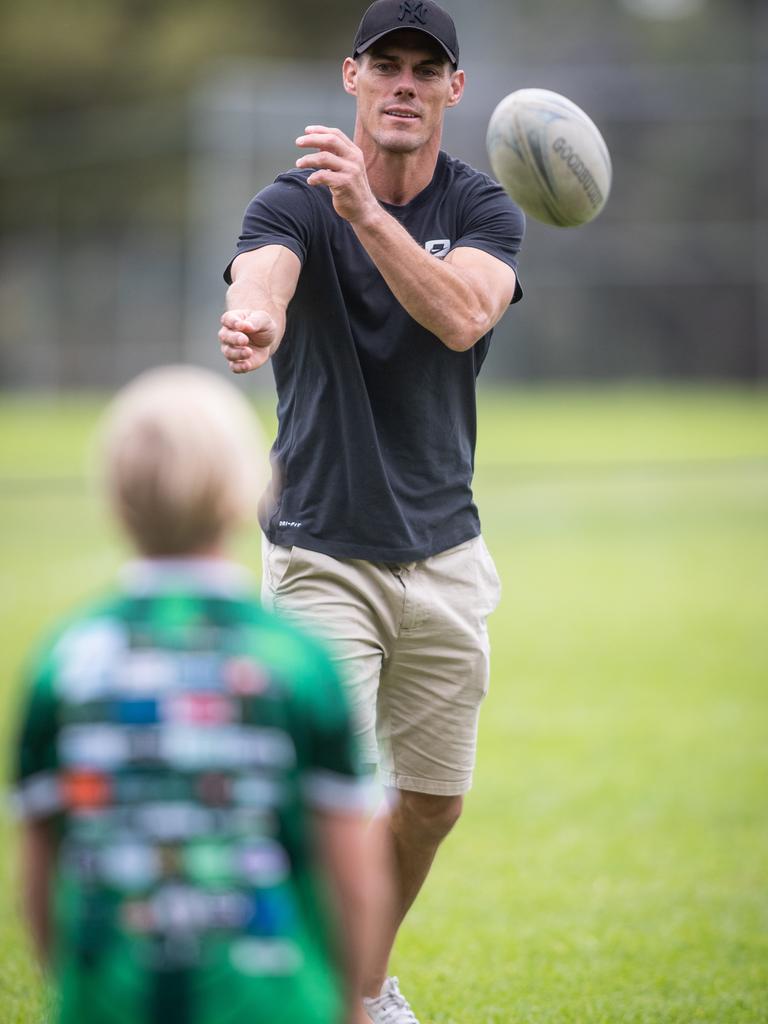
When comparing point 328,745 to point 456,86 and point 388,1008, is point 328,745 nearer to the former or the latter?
point 388,1008

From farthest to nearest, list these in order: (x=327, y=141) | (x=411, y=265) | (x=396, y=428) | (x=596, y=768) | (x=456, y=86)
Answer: (x=596, y=768) → (x=456, y=86) → (x=396, y=428) → (x=411, y=265) → (x=327, y=141)

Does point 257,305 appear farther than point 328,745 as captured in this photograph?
Yes

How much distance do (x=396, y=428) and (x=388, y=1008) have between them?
1.63 metres

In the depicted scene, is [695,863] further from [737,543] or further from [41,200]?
[41,200]

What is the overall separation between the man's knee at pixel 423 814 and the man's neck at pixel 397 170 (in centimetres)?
167

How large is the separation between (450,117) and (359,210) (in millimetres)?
29880

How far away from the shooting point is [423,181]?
4.18 metres

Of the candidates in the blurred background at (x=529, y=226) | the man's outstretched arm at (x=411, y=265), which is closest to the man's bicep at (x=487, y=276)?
the man's outstretched arm at (x=411, y=265)

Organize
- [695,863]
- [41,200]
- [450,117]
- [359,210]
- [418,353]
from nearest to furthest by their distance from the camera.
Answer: [359,210] → [418,353] → [695,863] → [450,117] → [41,200]

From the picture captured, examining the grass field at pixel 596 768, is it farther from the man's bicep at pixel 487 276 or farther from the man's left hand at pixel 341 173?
the man's left hand at pixel 341 173

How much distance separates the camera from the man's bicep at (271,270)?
3730 mm

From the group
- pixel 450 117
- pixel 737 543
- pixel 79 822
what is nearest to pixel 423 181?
pixel 79 822

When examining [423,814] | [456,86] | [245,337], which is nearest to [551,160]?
[456,86]

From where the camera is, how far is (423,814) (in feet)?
13.7
